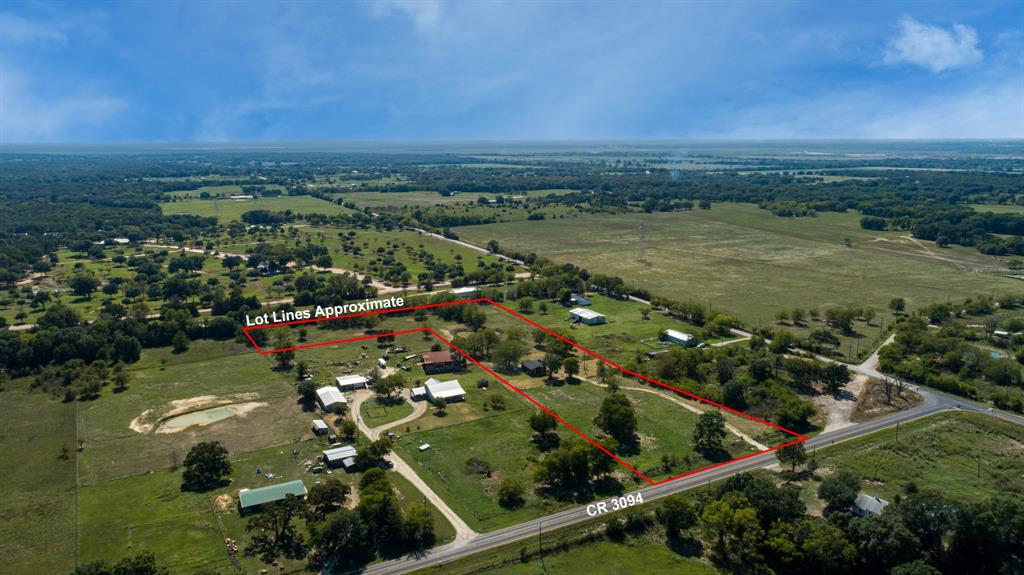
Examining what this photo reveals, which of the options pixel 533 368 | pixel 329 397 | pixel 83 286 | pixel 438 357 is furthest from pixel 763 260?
pixel 83 286

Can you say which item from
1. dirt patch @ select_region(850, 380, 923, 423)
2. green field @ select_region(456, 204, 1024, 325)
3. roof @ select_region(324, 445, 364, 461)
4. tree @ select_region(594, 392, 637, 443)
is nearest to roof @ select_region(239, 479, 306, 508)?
roof @ select_region(324, 445, 364, 461)

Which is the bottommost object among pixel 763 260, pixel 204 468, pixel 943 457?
Result: pixel 943 457

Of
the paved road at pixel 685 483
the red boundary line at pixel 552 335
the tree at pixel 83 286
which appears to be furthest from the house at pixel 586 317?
the tree at pixel 83 286

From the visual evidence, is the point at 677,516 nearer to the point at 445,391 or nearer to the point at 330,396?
the point at 445,391

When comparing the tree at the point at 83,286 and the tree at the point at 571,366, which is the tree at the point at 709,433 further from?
the tree at the point at 83,286

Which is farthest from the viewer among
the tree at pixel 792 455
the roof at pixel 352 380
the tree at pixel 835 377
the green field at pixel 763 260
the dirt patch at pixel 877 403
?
the green field at pixel 763 260

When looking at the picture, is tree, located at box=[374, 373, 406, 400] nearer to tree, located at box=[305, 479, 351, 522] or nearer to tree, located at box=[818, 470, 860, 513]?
tree, located at box=[305, 479, 351, 522]
